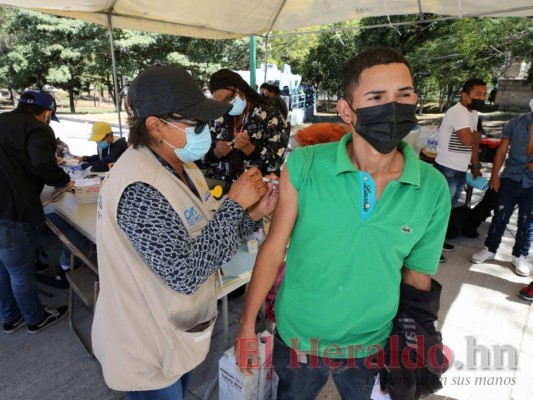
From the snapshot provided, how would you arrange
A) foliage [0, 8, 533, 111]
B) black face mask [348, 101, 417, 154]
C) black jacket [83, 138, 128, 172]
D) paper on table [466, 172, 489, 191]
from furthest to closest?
foliage [0, 8, 533, 111] < paper on table [466, 172, 489, 191] < black jacket [83, 138, 128, 172] < black face mask [348, 101, 417, 154]

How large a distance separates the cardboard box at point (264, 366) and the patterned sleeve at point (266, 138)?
4.24 ft

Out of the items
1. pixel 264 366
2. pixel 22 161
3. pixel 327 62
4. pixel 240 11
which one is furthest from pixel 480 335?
pixel 327 62

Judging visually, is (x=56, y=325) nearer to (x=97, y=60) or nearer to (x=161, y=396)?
(x=161, y=396)

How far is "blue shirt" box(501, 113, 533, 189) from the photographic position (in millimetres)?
3061

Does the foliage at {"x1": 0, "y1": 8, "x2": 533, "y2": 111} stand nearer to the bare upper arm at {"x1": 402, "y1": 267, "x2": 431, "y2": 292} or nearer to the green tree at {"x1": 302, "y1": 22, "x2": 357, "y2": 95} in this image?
the green tree at {"x1": 302, "y1": 22, "x2": 357, "y2": 95}

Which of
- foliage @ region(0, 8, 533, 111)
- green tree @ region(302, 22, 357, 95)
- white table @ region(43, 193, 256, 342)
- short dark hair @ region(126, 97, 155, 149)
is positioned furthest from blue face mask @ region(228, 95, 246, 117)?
green tree @ region(302, 22, 357, 95)

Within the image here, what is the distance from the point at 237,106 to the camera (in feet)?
8.27

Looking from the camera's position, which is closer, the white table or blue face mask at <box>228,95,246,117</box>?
the white table

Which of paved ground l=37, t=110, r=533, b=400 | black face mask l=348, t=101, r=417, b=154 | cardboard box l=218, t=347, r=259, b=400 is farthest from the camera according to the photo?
paved ground l=37, t=110, r=533, b=400

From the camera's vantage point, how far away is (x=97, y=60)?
1881 cm

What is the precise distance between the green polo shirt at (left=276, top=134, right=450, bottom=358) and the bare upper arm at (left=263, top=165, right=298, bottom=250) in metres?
0.02

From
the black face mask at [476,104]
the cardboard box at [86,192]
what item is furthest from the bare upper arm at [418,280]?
the black face mask at [476,104]

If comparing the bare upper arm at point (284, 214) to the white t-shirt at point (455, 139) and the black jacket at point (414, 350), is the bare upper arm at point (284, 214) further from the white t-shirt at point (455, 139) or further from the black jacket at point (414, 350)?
the white t-shirt at point (455, 139)

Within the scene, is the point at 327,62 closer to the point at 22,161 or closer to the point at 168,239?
the point at 22,161
